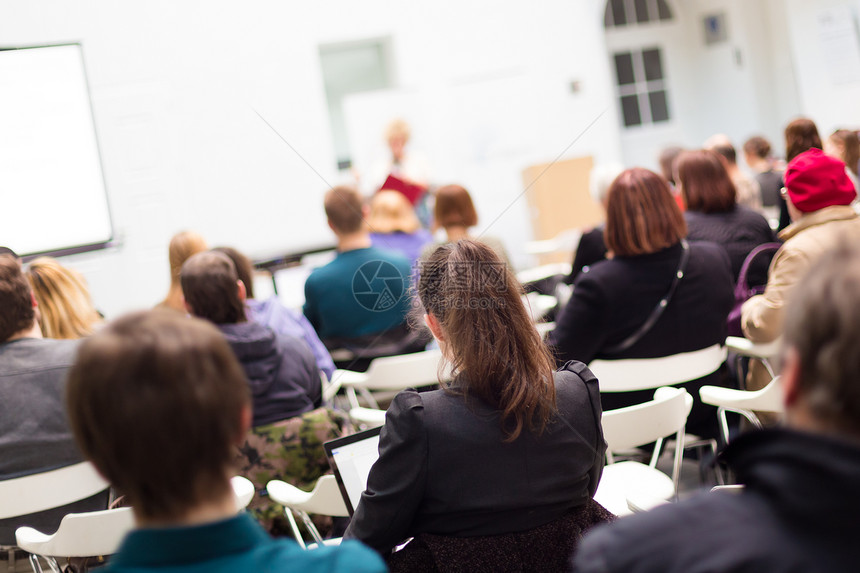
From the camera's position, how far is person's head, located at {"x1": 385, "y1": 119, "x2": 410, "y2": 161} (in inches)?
274

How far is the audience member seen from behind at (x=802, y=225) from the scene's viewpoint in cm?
256

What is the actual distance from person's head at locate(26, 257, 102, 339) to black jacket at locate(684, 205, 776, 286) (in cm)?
240

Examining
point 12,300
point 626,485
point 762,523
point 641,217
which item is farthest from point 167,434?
point 641,217

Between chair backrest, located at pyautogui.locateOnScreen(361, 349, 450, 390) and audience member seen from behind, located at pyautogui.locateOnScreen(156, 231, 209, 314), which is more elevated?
audience member seen from behind, located at pyautogui.locateOnScreen(156, 231, 209, 314)

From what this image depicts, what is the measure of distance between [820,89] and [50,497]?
770 centimetres

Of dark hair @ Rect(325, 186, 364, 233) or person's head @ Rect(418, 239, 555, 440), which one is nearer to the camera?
person's head @ Rect(418, 239, 555, 440)

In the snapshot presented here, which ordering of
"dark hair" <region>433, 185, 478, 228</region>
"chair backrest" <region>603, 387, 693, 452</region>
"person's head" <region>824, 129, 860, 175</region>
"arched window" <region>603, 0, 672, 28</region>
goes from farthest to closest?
"arched window" <region>603, 0, 672, 28</region> → "person's head" <region>824, 129, 860, 175</region> → "dark hair" <region>433, 185, 478, 228</region> → "chair backrest" <region>603, 387, 693, 452</region>

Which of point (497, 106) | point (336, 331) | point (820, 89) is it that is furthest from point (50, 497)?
point (820, 89)

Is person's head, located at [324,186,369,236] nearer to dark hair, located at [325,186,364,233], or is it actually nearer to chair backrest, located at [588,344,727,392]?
dark hair, located at [325,186,364,233]

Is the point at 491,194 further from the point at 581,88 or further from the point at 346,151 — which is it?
the point at 346,151

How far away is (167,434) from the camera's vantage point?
2.72 ft

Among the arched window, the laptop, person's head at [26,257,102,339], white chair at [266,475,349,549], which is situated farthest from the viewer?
the arched window

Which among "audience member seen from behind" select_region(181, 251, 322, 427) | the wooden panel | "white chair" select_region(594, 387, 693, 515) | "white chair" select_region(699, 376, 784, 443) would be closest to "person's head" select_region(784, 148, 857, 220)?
"white chair" select_region(699, 376, 784, 443)

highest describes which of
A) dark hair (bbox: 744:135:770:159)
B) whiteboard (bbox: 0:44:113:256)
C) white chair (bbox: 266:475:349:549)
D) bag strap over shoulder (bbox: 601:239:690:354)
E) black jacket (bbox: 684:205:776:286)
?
whiteboard (bbox: 0:44:113:256)
